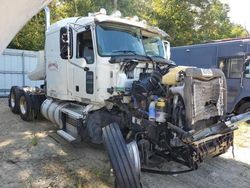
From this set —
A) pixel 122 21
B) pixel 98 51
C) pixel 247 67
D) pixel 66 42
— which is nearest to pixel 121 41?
pixel 122 21

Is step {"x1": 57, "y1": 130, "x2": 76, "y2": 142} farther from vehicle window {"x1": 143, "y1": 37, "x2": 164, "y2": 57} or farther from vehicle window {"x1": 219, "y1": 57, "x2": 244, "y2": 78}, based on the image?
vehicle window {"x1": 219, "y1": 57, "x2": 244, "y2": 78}

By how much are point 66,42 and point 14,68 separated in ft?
30.3

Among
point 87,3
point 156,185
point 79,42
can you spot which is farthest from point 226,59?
point 87,3

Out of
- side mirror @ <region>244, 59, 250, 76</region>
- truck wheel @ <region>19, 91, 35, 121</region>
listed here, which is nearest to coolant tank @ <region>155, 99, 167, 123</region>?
truck wheel @ <region>19, 91, 35, 121</region>

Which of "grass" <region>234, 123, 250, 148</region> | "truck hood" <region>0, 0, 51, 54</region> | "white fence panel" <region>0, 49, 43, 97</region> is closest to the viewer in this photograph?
"truck hood" <region>0, 0, 51, 54</region>

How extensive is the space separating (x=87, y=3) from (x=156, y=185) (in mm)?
19482

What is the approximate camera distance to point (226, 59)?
9883mm

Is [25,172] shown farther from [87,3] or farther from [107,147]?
[87,3]

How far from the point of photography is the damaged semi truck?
4.00 meters

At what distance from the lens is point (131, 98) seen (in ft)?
15.9

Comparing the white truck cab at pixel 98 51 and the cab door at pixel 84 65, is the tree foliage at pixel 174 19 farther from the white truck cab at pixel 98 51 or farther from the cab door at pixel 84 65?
the cab door at pixel 84 65

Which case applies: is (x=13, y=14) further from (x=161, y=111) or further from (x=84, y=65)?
(x=84, y=65)

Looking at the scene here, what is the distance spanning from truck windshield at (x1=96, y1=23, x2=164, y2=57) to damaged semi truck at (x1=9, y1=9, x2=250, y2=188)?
2 centimetres

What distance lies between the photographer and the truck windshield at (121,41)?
5.34 meters
